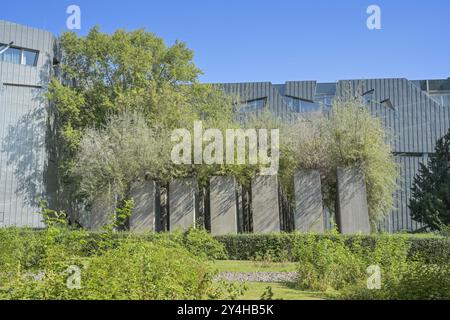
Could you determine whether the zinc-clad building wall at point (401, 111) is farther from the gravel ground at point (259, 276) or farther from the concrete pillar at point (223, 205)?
the gravel ground at point (259, 276)

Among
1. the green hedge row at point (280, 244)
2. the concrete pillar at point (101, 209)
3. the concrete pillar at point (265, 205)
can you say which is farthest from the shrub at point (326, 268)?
the concrete pillar at point (101, 209)

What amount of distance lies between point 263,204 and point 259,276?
8985 millimetres

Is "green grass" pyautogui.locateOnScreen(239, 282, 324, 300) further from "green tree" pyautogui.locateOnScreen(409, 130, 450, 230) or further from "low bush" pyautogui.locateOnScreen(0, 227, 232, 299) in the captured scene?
"green tree" pyautogui.locateOnScreen(409, 130, 450, 230)

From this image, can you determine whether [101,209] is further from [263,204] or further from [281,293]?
[281,293]

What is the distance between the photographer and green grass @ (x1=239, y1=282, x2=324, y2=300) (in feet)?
28.2

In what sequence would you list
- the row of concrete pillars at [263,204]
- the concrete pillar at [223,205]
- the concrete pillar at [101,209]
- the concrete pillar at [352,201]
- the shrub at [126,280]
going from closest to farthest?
1. the shrub at [126,280]
2. the concrete pillar at [352,201]
3. the row of concrete pillars at [263,204]
4. the concrete pillar at [223,205]
5. the concrete pillar at [101,209]

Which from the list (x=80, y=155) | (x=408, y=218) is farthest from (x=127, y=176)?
(x=408, y=218)

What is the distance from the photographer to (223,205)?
2125 centimetres

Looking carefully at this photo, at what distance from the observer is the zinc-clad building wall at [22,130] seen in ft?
99.0

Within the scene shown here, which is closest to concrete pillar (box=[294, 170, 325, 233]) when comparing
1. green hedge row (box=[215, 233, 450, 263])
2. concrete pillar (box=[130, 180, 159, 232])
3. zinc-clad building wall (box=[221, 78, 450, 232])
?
green hedge row (box=[215, 233, 450, 263])

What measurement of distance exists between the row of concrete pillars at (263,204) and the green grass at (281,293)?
10.0 m

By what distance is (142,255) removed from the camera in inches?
284
